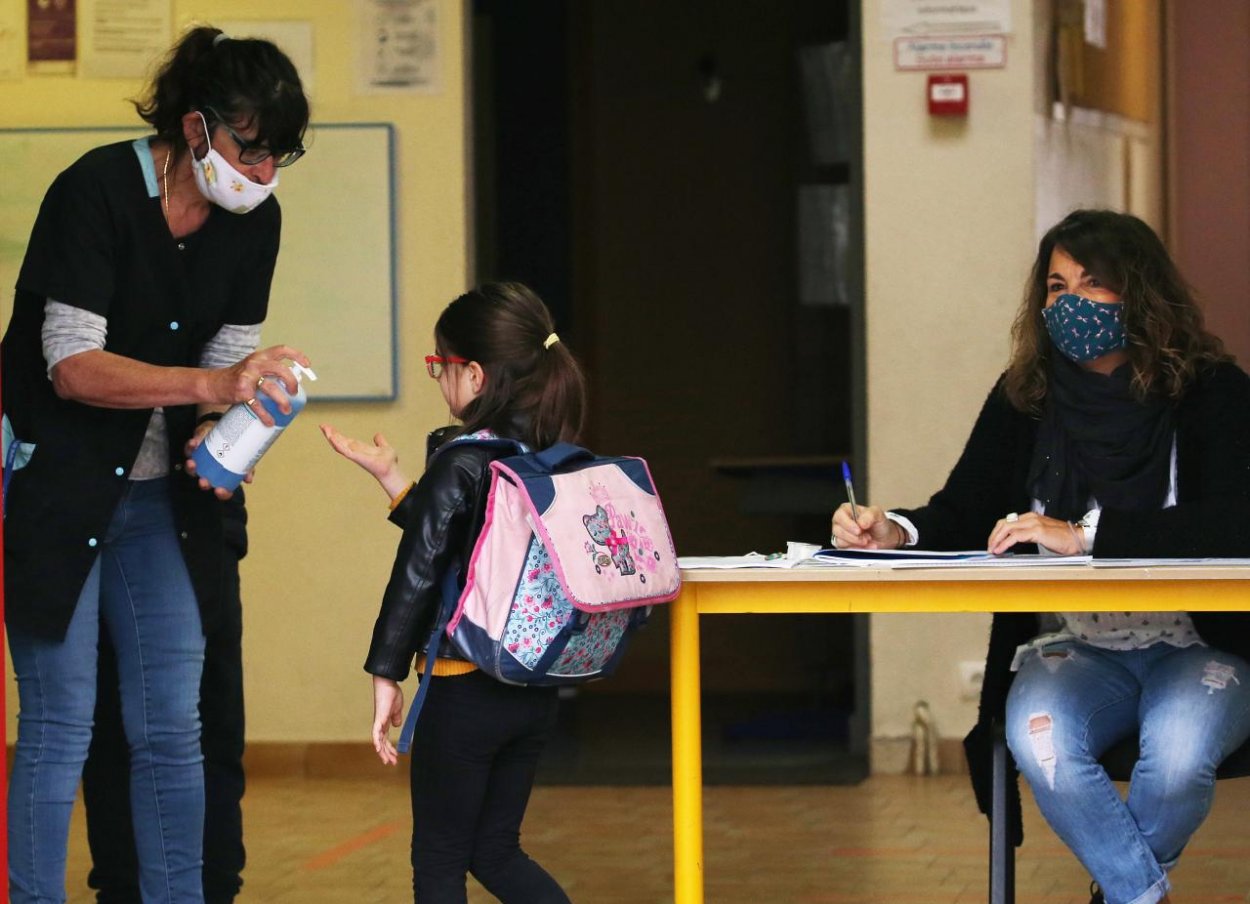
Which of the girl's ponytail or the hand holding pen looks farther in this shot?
the hand holding pen

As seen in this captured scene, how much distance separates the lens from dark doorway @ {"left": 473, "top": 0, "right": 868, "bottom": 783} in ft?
23.3

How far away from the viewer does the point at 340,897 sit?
3.66m

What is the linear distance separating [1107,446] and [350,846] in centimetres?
210

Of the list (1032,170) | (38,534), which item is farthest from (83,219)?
(1032,170)

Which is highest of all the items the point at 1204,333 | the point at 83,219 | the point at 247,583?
the point at 83,219

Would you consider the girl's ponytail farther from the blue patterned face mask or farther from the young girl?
the blue patterned face mask

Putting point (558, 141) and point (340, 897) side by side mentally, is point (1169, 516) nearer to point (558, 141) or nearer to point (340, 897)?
point (340, 897)

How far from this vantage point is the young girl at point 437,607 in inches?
98.3

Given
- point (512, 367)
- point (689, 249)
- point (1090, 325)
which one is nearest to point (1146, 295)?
point (1090, 325)

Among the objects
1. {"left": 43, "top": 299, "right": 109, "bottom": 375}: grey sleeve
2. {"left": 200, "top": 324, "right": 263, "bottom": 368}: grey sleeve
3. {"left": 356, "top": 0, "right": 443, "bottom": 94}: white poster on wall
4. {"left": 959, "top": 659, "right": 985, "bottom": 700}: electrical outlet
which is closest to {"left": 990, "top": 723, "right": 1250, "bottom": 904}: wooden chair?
{"left": 200, "top": 324, "right": 263, "bottom": 368}: grey sleeve

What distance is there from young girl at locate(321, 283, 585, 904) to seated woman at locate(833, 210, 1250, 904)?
560mm

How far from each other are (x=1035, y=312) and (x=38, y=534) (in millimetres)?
1596

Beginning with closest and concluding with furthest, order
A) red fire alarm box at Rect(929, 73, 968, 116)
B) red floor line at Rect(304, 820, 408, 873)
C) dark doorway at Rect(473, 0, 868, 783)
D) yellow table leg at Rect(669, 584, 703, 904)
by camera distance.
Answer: yellow table leg at Rect(669, 584, 703, 904)
red floor line at Rect(304, 820, 408, 873)
red fire alarm box at Rect(929, 73, 968, 116)
dark doorway at Rect(473, 0, 868, 783)

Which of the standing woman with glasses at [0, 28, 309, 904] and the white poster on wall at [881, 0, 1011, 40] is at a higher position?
the white poster on wall at [881, 0, 1011, 40]
